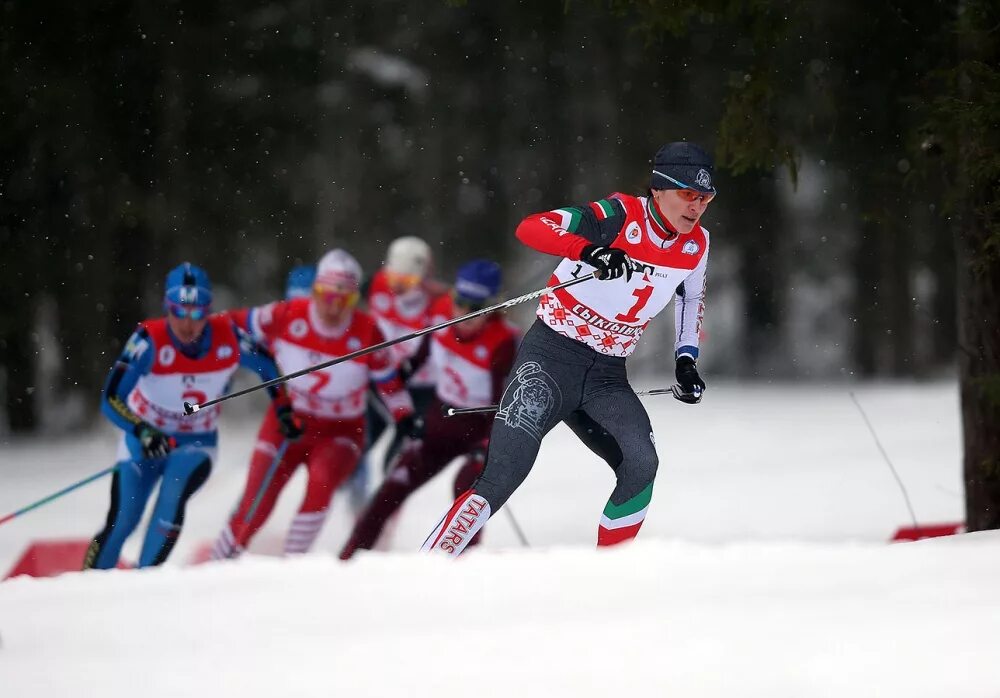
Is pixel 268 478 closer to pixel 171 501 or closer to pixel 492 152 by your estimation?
pixel 171 501

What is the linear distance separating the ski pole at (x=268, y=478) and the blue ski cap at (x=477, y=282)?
4.87 feet

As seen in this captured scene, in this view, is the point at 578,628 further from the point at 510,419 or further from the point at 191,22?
the point at 191,22

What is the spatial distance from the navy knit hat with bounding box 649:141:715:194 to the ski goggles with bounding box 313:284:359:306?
3298 millimetres

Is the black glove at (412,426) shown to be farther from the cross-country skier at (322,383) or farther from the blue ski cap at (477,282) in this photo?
the blue ski cap at (477,282)

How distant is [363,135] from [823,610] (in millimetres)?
18889

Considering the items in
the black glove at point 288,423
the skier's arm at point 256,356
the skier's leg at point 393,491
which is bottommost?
the skier's leg at point 393,491

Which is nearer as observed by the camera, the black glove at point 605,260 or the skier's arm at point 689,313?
the black glove at point 605,260

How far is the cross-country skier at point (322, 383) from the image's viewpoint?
25.0ft

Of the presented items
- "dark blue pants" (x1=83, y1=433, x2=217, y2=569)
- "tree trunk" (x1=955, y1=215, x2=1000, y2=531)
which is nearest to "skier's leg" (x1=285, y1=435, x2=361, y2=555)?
"dark blue pants" (x1=83, y1=433, x2=217, y2=569)

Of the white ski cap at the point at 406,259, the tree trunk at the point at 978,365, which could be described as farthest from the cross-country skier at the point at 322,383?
the tree trunk at the point at 978,365

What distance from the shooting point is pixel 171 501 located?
690 cm

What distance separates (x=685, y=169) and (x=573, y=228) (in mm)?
497

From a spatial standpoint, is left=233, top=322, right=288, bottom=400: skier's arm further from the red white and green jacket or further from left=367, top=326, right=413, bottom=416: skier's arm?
the red white and green jacket

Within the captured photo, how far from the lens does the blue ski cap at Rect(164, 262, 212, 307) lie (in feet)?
22.4
